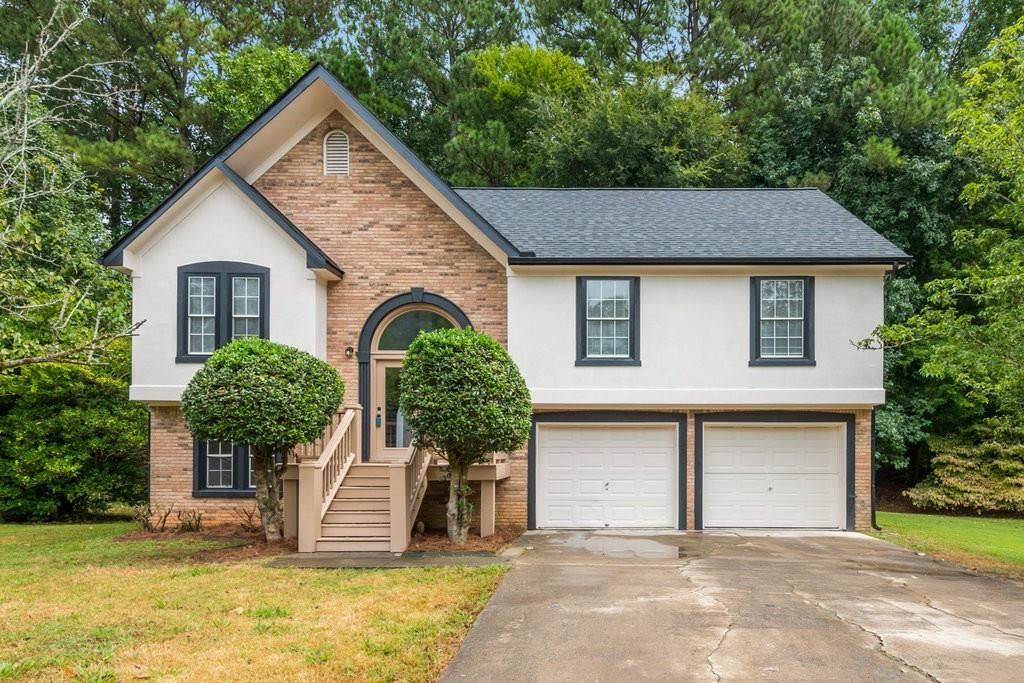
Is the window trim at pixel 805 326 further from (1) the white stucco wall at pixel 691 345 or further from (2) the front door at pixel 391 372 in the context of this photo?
(2) the front door at pixel 391 372

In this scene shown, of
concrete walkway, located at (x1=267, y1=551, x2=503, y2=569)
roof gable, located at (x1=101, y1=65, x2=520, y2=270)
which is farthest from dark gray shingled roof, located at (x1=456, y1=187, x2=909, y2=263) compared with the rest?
concrete walkway, located at (x1=267, y1=551, x2=503, y2=569)

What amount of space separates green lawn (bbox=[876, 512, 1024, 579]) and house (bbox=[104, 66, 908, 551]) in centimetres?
130

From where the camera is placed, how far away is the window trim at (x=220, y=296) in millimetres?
13820

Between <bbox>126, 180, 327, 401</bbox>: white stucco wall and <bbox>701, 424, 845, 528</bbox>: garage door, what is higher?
<bbox>126, 180, 327, 401</bbox>: white stucco wall

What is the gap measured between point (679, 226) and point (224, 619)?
38.0 feet

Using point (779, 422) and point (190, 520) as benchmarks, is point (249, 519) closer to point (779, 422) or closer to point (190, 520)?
point (190, 520)

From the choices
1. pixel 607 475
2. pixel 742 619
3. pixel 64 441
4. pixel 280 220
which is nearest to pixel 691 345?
pixel 607 475

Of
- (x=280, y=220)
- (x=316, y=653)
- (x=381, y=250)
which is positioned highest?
(x=280, y=220)

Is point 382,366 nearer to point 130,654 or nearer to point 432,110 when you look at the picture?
point 130,654

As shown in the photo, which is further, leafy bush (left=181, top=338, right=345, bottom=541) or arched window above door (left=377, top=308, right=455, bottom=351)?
arched window above door (left=377, top=308, right=455, bottom=351)

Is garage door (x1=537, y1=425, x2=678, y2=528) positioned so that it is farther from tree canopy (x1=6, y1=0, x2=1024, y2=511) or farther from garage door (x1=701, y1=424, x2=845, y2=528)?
tree canopy (x1=6, y1=0, x2=1024, y2=511)

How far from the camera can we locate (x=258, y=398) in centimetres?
1102

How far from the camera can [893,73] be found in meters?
25.2

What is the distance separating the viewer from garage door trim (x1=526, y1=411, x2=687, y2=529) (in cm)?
1456
